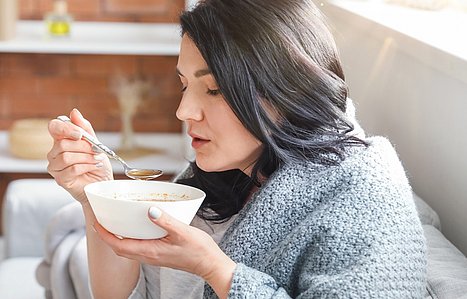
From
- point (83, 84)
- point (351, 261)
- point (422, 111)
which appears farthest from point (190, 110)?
point (83, 84)

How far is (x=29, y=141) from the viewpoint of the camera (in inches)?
144

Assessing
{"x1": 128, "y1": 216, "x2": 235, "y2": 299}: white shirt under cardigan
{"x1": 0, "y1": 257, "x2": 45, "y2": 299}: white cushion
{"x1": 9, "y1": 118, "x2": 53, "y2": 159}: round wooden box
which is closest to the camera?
{"x1": 128, "y1": 216, "x2": 235, "y2": 299}: white shirt under cardigan

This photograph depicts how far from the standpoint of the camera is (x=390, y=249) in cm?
124

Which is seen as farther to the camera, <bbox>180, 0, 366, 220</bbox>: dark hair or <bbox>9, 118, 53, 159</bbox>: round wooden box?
<bbox>9, 118, 53, 159</bbox>: round wooden box

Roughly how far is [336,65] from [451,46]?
0.30 metres

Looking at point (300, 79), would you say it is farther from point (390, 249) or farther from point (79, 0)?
point (79, 0)

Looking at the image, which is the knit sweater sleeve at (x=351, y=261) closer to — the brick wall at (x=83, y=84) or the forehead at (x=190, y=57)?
the forehead at (x=190, y=57)

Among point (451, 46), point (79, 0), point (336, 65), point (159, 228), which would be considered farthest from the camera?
point (79, 0)

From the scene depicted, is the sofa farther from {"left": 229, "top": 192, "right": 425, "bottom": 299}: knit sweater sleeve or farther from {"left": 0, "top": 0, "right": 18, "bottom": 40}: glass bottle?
{"left": 0, "top": 0, "right": 18, "bottom": 40}: glass bottle

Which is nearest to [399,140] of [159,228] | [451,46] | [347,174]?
[451,46]

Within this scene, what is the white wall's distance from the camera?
1575 millimetres

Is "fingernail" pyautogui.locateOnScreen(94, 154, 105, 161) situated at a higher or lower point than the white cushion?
higher

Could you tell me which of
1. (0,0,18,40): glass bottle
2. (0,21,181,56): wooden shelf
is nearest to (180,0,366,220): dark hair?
(0,21,181,56): wooden shelf

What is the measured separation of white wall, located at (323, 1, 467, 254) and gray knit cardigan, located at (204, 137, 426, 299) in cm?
21
